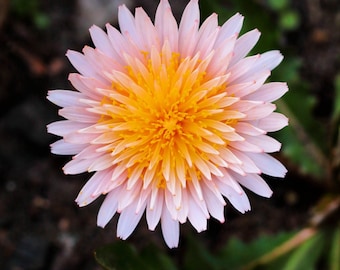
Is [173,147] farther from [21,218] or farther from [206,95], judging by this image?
[21,218]

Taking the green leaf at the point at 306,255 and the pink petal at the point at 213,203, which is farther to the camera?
the green leaf at the point at 306,255

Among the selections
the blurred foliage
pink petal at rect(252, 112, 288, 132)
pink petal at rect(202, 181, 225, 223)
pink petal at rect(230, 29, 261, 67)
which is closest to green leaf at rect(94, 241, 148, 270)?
pink petal at rect(202, 181, 225, 223)

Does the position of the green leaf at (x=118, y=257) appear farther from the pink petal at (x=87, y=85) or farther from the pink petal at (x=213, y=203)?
the pink petal at (x=87, y=85)

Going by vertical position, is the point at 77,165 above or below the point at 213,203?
above

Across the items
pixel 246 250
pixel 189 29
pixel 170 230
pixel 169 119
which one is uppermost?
pixel 189 29

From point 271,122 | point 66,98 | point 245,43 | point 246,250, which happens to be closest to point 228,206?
point 246,250

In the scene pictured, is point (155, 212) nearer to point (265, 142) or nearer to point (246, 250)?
point (265, 142)

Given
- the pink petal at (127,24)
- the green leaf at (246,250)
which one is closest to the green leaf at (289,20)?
the green leaf at (246,250)

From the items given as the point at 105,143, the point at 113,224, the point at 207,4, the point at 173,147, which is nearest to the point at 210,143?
the point at 173,147
